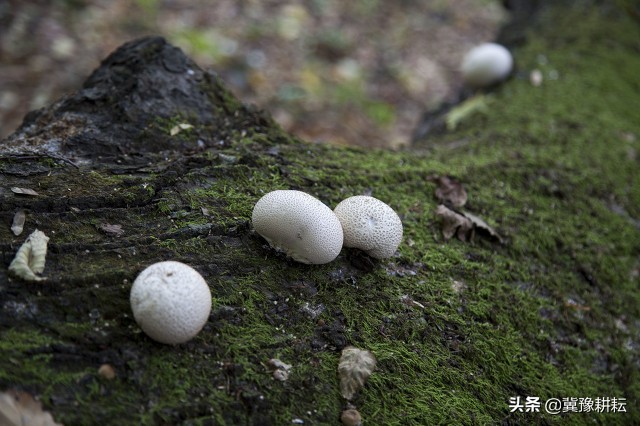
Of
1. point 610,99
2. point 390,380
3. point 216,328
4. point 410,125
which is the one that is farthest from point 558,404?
point 410,125

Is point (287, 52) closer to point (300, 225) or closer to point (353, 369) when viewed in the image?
point (300, 225)

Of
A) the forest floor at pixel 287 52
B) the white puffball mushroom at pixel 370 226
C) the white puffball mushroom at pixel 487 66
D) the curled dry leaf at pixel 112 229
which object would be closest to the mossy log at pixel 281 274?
the curled dry leaf at pixel 112 229

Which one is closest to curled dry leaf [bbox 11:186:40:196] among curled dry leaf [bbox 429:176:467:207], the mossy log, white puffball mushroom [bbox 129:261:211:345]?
the mossy log

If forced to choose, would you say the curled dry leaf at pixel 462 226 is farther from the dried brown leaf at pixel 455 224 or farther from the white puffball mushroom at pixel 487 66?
the white puffball mushroom at pixel 487 66

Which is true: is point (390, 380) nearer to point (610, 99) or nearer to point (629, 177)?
A: point (629, 177)

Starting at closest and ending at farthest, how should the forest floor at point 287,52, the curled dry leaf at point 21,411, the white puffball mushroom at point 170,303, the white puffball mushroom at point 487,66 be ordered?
the curled dry leaf at point 21,411 → the white puffball mushroom at point 170,303 → the white puffball mushroom at point 487,66 → the forest floor at point 287,52

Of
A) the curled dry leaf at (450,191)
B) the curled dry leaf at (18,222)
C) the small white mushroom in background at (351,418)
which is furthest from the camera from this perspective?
the curled dry leaf at (450,191)

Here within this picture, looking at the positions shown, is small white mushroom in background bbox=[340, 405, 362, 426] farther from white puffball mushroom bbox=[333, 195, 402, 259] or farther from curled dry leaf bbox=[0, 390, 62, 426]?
curled dry leaf bbox=[0, 390, 62, 426]

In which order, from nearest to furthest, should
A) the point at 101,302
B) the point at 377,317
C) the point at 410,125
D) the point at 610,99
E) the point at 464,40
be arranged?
the point at 101,302, the point at 377,317, the point at 610,99, the point at 410,125, the point at 464,40

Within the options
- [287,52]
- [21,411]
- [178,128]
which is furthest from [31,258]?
[287,52]
